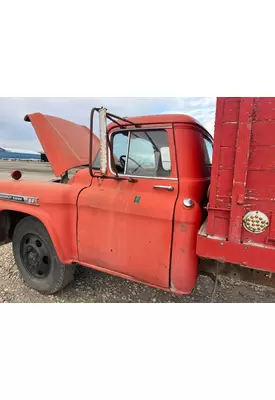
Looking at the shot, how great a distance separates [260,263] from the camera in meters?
1.51

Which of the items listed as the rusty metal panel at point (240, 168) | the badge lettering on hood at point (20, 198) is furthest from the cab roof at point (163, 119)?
the badge lettering on hood at point (20, 198)

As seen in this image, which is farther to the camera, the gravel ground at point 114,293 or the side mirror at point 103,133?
the gravel ground at point 114,293

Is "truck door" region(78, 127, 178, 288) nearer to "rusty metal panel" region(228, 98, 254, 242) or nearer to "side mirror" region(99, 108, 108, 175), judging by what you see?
"side mirror" region(99, 108, 108, 175)

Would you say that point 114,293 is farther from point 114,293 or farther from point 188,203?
point 188,203

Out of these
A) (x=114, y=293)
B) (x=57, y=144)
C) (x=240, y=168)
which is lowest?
(x=114, y=293)

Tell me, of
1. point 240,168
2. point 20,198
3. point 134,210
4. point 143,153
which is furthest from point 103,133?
point 20,198

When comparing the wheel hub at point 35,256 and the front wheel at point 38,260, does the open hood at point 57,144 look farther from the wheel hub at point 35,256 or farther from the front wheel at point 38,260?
the wheel hub at point 35,256

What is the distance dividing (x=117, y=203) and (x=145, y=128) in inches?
32.0

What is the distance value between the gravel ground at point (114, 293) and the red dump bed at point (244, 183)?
5.20 ft

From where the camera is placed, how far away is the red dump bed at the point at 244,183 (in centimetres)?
145

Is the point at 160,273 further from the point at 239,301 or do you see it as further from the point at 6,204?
the point at 6,204

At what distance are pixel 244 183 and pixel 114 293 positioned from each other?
228cm

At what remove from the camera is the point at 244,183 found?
59.4 inches

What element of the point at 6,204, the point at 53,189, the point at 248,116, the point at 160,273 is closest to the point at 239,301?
the point at 160,273
